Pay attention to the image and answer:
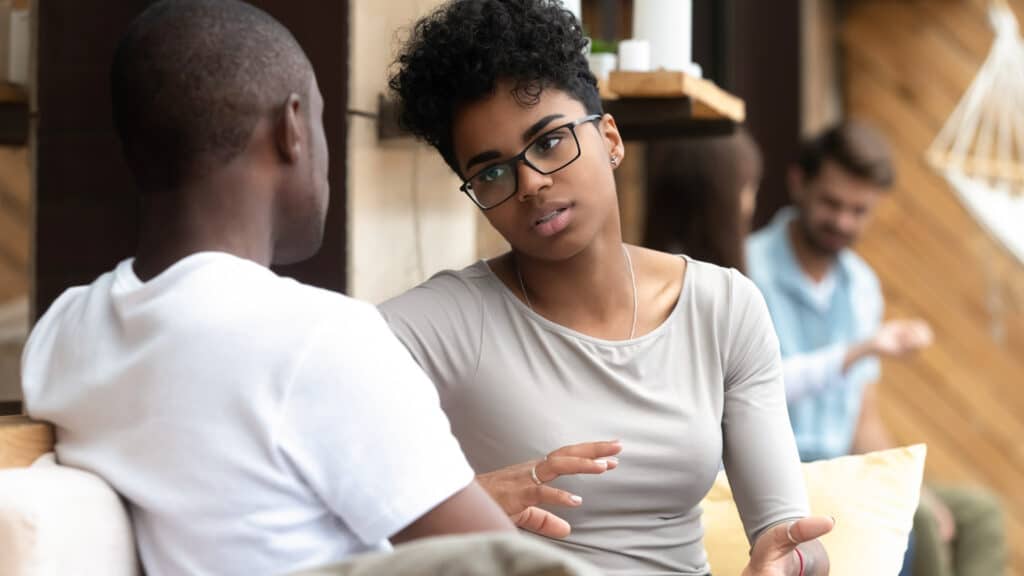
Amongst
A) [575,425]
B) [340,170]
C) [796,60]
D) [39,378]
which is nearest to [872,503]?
[575,425]

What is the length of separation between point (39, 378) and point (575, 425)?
1.88 ft

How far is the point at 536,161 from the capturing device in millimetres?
1482

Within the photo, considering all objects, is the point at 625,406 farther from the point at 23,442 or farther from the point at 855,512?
the point at 23,442

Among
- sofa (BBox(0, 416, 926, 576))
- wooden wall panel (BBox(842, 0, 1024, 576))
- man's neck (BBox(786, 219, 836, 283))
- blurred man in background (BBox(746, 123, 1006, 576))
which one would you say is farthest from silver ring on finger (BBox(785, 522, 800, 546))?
wooden wall panel (BBox(842, 0, 1024, 576))

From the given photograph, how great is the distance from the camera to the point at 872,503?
1.83 metres

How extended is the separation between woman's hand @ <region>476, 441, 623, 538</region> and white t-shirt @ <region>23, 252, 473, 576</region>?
247 mm

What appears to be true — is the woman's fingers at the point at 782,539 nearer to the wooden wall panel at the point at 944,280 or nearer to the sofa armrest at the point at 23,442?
the sofa armrest at the point at 23,442

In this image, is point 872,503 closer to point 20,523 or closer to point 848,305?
point 20,523

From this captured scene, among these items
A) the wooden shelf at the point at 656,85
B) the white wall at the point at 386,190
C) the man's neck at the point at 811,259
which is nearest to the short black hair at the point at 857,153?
the man's neck at the point at 811,259

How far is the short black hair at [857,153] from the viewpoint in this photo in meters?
3.71

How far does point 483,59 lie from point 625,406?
0.40 meters

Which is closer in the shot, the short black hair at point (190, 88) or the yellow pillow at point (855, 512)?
the short black hair at point (190, 88)

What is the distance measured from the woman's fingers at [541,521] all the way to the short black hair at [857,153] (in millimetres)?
2570

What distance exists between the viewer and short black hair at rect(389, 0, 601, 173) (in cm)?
149
